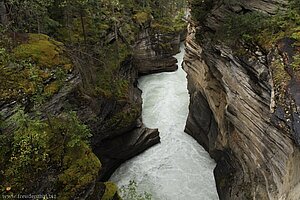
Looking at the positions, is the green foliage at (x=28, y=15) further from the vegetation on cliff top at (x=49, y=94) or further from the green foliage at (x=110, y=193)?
the green foliage at (x=110, y=193)

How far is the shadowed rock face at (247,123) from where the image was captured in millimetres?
9133

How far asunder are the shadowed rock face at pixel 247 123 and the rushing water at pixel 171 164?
0.95 meters

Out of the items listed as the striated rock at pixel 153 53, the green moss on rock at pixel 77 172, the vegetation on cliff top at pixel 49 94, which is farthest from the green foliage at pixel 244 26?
the striated rock at pixel 153 53

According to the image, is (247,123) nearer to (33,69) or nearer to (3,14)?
(33,69)

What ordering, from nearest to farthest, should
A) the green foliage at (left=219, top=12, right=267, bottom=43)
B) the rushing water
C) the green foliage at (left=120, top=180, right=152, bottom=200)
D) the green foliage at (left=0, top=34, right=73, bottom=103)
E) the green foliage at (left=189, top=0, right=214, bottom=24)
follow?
the green foliage at (left=0, top=34, right=73, bottom=103) → the green foliage at (left=120, top=180, right=152, bottom=200) → the green foliage at (left=219, top=12, right=267, bottom=43) → the rushing water → the green foliage at (left=189, top=0, right=214, bottom=24)

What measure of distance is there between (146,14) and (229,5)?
22.9m

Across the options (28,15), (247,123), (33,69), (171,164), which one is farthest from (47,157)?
(171,164)

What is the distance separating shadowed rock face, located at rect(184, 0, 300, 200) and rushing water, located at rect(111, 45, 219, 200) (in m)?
0.95

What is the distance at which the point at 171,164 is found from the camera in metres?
19.8

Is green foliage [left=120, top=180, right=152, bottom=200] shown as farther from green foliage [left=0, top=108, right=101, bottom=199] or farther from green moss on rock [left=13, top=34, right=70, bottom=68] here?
green moss on rock [left=13, top=34, right=70, bottom=68]

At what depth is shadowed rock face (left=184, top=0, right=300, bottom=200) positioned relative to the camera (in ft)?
30.0

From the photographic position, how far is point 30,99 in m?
10.9

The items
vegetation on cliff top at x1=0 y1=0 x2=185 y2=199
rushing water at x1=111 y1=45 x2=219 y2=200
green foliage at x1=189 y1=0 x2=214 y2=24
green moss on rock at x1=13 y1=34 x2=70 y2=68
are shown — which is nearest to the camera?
vegetation on cliff top at x1=0 y1=0 x2=185 y2=199

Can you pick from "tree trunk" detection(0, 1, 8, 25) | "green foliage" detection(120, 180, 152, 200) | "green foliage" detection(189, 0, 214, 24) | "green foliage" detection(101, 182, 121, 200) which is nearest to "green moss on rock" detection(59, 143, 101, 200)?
"green foliage" detection(101, 182, 121, 200)
